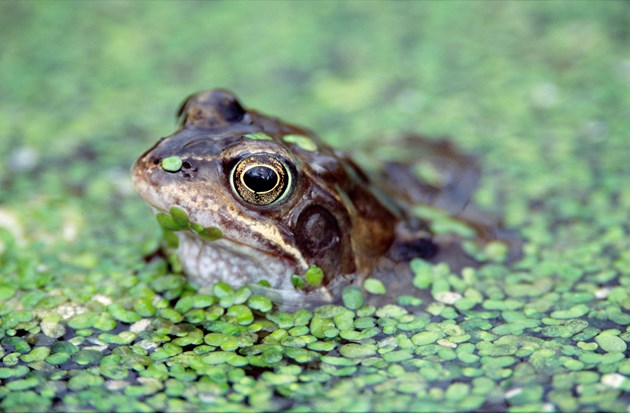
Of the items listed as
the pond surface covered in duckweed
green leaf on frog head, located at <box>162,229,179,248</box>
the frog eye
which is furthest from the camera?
green leaf on frog head, located at <box>162,229,179,248</box>

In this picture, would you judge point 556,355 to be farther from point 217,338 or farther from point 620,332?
point 217,338

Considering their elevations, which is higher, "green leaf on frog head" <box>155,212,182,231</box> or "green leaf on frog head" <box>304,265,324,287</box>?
"green leaf on frog head" <box>155,212,182,231</box>

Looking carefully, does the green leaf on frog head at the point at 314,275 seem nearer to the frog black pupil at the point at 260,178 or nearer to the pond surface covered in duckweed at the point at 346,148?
the pond surface covered in duckweed at the point at 346,148

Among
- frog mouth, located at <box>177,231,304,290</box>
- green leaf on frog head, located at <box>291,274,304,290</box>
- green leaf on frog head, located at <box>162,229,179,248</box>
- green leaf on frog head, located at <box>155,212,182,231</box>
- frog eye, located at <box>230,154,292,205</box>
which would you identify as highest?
frog eye, located at <box>230,154,292,205</box>

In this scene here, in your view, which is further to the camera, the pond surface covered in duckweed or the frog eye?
the frog eye

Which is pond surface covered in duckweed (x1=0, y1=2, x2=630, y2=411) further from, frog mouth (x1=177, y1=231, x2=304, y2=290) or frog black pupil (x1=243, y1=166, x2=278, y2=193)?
frog black pupil (x1=243, y1=166, x2=278, y2=193)

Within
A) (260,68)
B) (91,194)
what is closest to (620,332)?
(91,194)

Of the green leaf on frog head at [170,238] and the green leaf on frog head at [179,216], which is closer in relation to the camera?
the green leaf on frog head at [179,216]

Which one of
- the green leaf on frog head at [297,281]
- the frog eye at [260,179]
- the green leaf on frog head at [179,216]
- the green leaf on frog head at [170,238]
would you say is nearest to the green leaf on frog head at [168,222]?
the green leaf on frog head at [179,216]

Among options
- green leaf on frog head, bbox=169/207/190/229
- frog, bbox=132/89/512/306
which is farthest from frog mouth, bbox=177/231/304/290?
green leaf on frog head, bbox=169/207/190/229
